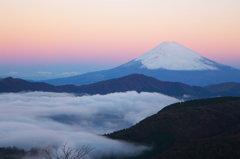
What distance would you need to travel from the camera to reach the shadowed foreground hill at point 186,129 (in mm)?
56306

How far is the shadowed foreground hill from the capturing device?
185 ft

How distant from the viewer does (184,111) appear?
8156 cm

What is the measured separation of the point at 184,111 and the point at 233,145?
Result: 119ft

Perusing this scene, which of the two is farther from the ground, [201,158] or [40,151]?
[201,158]

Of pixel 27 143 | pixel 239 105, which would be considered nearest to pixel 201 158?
pixel 239 105

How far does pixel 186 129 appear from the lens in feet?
231

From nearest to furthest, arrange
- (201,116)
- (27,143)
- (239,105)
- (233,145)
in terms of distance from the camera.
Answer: (233,145)
(201,116)
(239,105)
(27,143)

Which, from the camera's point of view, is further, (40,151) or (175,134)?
(40,151)

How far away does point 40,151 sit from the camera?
87.4 metres

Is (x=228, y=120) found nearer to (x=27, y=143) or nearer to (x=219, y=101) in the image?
(x=219, y=101)

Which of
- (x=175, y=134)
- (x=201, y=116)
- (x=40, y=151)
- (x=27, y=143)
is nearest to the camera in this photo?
(x=175, y=134)

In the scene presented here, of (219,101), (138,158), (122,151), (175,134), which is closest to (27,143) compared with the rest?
(122,151)

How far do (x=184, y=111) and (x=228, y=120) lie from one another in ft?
49.9

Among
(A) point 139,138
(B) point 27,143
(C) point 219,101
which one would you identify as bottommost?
(B) point 27,143
